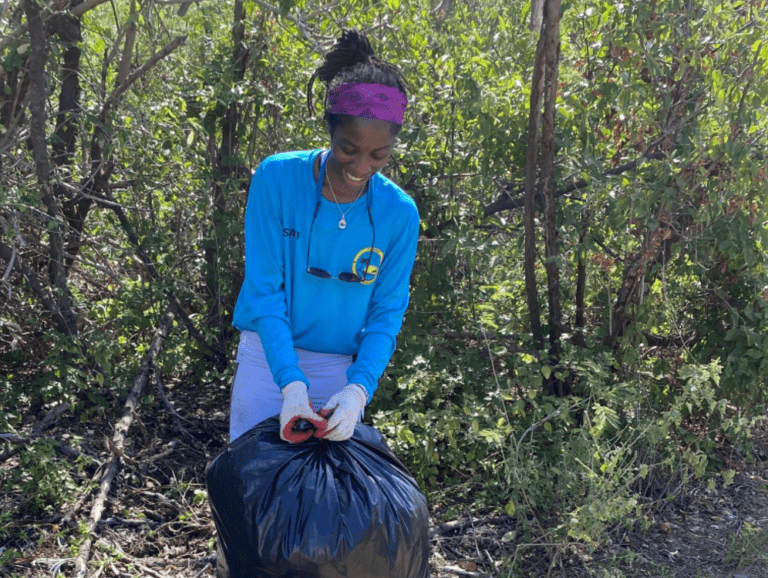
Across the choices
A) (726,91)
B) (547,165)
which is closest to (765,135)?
(726,91)

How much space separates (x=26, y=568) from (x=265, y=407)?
4.16 ft

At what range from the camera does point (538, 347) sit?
3.72 m

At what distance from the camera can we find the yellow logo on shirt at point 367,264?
2.19 metres

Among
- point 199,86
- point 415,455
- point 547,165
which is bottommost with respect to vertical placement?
point 415,455

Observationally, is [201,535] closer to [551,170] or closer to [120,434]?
[120,434]

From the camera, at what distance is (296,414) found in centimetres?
197

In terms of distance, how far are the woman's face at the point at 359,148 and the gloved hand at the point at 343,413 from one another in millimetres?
562

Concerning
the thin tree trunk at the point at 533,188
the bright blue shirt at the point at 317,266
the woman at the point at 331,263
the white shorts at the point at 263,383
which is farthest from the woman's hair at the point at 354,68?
the thin tree trunk at the point at 533,188

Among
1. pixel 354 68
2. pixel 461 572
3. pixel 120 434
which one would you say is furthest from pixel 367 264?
pixel 120 434

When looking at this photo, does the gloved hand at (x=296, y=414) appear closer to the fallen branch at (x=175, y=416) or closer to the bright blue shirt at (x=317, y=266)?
the bright blue shirt at (x=317, y=266)

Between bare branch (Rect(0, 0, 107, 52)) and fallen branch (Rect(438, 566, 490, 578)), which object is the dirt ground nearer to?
fallen branch (Rect(438, 566, 490, 578))

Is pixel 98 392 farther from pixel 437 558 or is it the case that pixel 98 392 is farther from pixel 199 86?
pixel 437 558

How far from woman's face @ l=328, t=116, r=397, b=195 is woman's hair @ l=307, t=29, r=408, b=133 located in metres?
0.04

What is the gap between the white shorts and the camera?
2234mm
